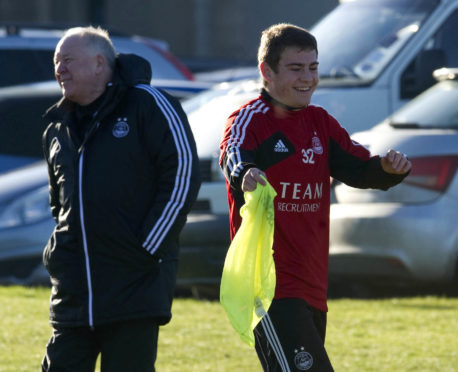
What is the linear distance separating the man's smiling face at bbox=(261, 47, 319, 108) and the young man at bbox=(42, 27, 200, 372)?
41cm

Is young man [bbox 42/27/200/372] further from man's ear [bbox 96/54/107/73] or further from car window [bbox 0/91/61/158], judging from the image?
car window [bbox 0/91/61/158]

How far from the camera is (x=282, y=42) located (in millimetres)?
4742

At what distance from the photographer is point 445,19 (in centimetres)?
938

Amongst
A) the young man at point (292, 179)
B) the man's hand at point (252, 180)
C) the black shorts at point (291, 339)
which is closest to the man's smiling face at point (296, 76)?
the young man at point (292, 179)

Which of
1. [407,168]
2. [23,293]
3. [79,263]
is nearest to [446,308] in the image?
[23,293]

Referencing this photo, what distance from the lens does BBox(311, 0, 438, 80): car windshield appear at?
9.43 metres

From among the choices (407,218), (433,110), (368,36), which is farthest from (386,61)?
(407,218)

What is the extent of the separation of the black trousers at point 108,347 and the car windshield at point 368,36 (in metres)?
5.09

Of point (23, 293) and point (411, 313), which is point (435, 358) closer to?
point (411, 313)

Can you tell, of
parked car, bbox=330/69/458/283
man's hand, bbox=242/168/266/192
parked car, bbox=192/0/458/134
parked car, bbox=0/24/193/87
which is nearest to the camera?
man's hand, bbox=242/168/266/192

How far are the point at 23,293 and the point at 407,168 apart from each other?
4930 mm

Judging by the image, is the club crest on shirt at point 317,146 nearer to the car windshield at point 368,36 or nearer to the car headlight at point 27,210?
the car windshield at point 368,36

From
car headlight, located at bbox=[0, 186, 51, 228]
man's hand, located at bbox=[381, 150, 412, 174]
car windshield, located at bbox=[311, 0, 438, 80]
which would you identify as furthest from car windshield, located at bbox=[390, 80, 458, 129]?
man's hand, located at bbox=[381, 150, 412, 174]

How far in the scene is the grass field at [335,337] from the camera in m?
6.72
